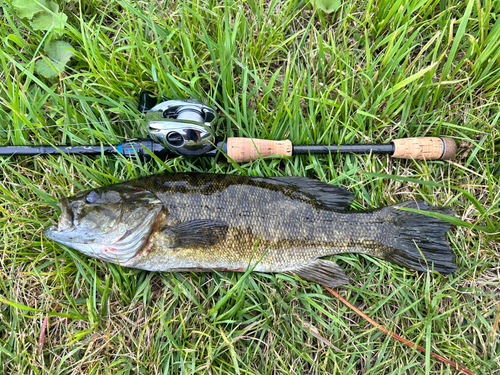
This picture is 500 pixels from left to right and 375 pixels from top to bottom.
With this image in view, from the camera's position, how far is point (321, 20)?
306 centimetres

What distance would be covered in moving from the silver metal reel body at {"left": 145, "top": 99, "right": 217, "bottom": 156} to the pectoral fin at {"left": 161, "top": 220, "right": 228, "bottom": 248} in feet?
2.08

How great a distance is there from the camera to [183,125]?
8.23 ft

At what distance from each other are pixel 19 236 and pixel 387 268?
344 centimetres

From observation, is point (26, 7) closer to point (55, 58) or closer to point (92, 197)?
point (55, 58)

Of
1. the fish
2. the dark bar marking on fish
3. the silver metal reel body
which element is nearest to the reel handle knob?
the silver metal reel body

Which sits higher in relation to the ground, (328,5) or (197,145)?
(328,5)

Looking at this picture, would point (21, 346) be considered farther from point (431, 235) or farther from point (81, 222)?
point (431, 235)

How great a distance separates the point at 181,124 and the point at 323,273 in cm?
182

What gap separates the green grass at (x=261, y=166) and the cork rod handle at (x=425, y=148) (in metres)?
→ 0.17

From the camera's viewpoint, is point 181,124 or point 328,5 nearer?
point 181,124

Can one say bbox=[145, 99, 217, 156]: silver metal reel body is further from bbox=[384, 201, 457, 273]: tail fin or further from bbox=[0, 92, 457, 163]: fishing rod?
bbox=[384, 201, 457, 273]: tail fin

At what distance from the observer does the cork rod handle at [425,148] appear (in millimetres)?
2830

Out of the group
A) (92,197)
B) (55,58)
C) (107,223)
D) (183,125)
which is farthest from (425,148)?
(55,58)

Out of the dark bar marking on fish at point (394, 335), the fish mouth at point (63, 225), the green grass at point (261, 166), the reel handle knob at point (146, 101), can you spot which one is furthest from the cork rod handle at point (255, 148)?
the fish mouth at point (63, 225)
